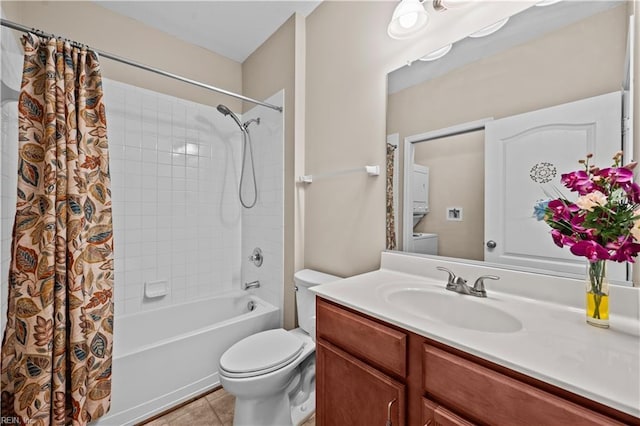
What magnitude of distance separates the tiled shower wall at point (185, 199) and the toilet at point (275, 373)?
1.54 ft

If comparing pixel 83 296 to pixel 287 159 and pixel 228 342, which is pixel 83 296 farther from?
pixel 287 159

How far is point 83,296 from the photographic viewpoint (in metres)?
1.19

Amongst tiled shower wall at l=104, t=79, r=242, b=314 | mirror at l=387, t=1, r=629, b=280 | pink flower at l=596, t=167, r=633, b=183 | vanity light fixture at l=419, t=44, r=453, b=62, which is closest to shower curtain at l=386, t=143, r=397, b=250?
mirror at l=387, t=1, r=629, b=280

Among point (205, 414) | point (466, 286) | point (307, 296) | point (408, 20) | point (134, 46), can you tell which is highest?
point (134, 46)

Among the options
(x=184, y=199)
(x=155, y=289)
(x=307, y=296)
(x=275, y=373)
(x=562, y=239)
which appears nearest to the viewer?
(x=562, y=239)

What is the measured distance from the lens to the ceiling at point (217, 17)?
180cm

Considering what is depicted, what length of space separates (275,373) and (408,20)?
69.0 inches

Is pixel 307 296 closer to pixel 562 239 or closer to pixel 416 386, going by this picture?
pixel 416 386

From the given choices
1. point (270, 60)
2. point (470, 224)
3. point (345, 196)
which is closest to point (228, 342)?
point (345, 196)

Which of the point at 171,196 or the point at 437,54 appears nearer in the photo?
the point at 437,54

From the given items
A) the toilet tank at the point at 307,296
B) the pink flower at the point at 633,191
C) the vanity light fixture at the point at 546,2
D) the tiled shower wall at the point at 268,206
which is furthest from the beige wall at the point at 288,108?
the pink flower at the point at 633,191

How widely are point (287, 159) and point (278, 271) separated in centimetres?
85

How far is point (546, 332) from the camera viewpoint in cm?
68

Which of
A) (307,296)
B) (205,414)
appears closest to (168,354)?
(205,414)
